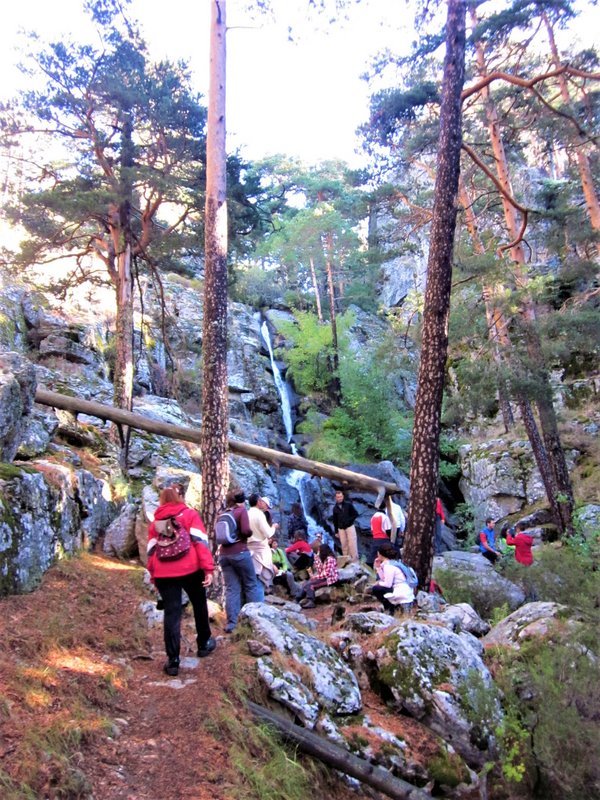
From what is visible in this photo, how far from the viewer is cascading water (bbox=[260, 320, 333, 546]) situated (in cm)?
1641

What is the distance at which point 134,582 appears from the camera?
22.9ft

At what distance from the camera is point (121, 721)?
12.1ft

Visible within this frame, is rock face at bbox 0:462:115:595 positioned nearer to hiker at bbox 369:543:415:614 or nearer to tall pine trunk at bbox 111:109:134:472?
hiker at bbox 369:543:415:614

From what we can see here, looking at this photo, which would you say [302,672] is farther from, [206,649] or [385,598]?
[385,598]

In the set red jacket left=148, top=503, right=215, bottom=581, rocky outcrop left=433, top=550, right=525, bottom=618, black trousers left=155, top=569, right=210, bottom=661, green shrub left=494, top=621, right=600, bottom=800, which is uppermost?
red jacket left=148, top=503, right=215, bottom=581

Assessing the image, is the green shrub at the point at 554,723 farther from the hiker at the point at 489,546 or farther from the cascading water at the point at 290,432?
the cascading water at the point at 290,432

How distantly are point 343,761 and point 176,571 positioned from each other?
185 cm

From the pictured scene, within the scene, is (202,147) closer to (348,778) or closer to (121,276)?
(121,276)

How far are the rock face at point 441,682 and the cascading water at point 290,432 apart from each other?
30.5ft

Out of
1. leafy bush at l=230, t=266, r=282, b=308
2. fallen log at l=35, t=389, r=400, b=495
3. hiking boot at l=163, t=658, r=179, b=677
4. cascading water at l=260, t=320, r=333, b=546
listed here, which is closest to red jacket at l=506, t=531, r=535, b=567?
fallen log at l=35, t=389, r=400, b=495

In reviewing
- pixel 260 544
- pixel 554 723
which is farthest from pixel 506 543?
pixel 554 723

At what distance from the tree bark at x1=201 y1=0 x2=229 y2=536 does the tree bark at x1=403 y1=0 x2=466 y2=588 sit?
8.70ft

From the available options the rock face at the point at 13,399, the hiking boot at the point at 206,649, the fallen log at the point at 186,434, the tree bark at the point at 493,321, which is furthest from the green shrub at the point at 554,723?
the tree bark at the point at 493,321

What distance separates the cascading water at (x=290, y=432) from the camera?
1641 centimetres
